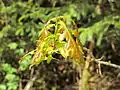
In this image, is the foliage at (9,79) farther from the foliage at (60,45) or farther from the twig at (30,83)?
the foliage at (60,45)

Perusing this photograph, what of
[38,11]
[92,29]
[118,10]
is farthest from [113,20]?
Answer: [38,11]

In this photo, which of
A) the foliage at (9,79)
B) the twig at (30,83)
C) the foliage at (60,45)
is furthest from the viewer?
the twig at (30,83)

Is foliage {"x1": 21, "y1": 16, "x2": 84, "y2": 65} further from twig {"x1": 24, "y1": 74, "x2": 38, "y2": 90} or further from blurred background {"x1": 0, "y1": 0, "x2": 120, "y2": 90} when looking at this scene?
twig {"x1": 24, "y1": 74, "x2": 38, "y2": 90}

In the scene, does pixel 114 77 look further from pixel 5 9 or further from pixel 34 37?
pixel 5 9

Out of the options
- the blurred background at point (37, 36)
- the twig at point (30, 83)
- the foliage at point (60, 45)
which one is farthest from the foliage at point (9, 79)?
the foliage at point (60, 45)

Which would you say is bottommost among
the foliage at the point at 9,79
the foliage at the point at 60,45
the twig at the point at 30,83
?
the twig at the point at 30,83

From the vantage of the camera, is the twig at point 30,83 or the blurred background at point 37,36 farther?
the twig at point 30,83

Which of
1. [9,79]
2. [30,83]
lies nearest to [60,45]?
[9,79]

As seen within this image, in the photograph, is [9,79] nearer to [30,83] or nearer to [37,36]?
[30,83]
